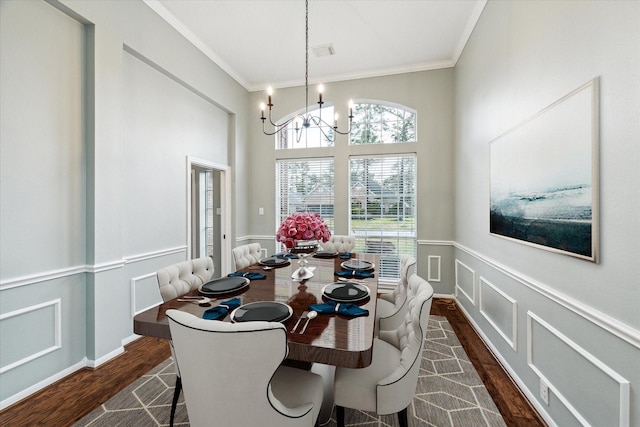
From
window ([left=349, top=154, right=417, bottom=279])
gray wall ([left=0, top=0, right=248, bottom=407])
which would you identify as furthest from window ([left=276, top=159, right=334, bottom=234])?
gray wall ([left=0, top=0, right=248, bottom=407])

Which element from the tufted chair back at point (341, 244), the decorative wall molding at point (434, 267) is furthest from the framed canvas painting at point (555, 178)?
the decorative wall molding at point (434, 267)

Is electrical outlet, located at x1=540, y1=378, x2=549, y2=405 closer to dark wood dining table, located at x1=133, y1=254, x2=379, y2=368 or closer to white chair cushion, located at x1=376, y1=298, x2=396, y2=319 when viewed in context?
white chair cushion, located at x1=376, y1=298, x2=396, y2=319

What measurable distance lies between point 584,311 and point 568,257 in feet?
0.97

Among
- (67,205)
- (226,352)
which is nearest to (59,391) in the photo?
(67,205)

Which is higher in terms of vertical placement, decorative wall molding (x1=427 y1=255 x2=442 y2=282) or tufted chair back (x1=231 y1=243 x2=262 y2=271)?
tufted chair back (x1=231 y1=243 x2=262 y2=271)

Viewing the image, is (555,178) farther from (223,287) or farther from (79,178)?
(79,178)

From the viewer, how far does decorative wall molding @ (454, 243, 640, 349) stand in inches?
42.0

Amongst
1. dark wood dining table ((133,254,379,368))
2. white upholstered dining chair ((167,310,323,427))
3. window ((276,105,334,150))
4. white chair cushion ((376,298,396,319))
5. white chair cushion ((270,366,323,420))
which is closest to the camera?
white upholstered dining chair ((167,310,323,427))

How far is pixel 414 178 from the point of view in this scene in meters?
4.06

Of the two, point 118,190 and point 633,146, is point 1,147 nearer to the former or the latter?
point 118,190

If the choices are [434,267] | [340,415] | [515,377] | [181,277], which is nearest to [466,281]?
[434,267]

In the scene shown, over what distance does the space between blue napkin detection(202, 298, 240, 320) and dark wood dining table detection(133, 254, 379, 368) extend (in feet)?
0.13

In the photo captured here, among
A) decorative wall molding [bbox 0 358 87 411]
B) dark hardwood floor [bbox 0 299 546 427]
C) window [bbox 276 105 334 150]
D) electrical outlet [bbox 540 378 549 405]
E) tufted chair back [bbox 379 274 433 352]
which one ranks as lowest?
dark hardwood floor [bbox 0 299 546 427]

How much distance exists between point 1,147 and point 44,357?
150 centimetres
